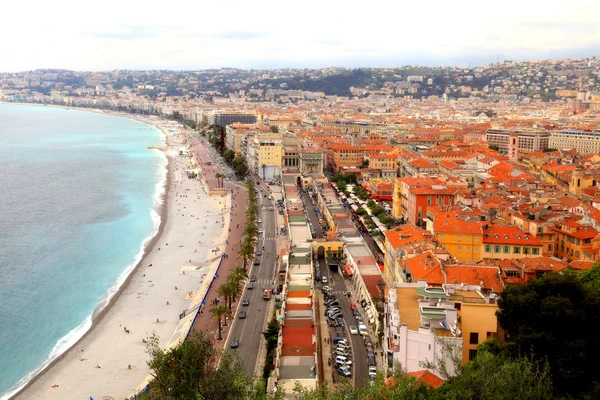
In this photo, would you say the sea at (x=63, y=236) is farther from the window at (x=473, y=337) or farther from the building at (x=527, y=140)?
the building at (x=527, y=140)

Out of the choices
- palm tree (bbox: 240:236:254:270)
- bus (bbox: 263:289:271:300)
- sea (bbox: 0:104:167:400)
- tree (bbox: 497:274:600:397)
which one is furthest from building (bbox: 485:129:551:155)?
tree (bbox: 497:274:600:397)

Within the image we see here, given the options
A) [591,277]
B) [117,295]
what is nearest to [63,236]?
[117,295]

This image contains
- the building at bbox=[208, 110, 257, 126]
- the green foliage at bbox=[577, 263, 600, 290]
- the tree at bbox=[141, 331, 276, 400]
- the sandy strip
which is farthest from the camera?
the building at bbox=[208, 110, 257, 126]

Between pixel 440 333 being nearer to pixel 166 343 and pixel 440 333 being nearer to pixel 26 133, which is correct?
pixel 166 343

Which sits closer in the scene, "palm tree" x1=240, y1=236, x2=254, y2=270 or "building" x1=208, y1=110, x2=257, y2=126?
"palm tree" x1=240, y1=236, x2=254, y2=270

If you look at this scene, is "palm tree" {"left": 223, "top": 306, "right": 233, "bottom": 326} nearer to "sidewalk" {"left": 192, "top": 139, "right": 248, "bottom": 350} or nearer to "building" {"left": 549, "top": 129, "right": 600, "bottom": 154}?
"sidewalk" {"left": 192, "top": 139, "right": 248, "bottom": 350}

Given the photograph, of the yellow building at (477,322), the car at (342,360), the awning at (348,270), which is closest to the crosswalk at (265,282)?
the awning at (348,270)

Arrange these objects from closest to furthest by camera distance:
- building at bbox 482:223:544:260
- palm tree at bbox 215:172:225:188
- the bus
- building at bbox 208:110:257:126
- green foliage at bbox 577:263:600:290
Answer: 1. green foliage at bbox 577:263:600:290
2. building at bbox 482:223:544:260
3. the bus
4. palm tree at bbox 215:172:225:188
5. building at bbox 208:110:257:126
